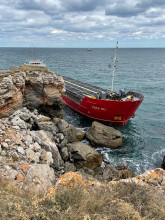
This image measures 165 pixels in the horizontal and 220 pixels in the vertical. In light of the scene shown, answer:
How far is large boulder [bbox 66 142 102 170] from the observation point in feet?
44.2

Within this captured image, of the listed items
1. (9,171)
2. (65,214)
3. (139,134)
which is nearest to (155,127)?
(139,134)

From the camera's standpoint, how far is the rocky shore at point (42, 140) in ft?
25.1

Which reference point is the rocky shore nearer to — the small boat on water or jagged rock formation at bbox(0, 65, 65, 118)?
jagged rock formation at bbox(0, 65, 65, 118)

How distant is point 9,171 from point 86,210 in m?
4.61

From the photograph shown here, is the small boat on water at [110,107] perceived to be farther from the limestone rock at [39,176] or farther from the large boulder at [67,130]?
the limestone rock at [39,176]

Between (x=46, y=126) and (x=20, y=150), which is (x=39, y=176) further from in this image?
(x=46, y=126)

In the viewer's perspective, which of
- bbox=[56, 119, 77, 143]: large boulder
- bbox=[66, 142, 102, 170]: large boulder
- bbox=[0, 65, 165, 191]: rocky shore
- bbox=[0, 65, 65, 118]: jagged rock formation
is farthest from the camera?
bbox=[56, 119, 77, 143]: large boulder

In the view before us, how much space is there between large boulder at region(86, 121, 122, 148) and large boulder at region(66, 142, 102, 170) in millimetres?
3483

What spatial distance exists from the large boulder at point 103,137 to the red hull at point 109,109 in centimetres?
359

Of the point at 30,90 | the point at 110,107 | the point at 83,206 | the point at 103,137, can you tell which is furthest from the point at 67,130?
the point at 83,206

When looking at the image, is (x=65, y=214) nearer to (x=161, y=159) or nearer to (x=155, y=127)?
(x=161, y=159)

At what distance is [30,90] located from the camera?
18.1 meters

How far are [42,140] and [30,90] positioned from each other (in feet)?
25.2

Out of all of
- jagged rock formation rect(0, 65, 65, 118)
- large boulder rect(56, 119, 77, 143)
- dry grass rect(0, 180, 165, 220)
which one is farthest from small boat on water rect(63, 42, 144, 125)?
dry grass rect(0, 180, 165, 220)
